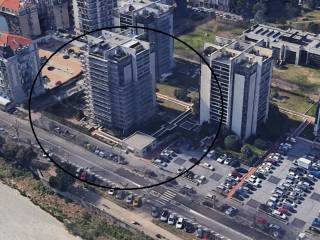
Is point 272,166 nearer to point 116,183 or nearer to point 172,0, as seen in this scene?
point 116,183

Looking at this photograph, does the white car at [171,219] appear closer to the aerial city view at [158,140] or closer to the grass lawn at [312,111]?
the aerial city view at [158,140]

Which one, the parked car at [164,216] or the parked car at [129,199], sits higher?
the parked car at [129,199]

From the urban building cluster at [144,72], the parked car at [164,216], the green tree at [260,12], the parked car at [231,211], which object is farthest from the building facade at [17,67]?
the green tree at [260,12]

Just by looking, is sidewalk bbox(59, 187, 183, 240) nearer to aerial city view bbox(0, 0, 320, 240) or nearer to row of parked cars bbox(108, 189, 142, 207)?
aerial city view bbox(0, 0, 320, 240)

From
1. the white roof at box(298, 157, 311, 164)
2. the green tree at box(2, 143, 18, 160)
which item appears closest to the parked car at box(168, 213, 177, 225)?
the white roof at box(298, 157, 311, 164)

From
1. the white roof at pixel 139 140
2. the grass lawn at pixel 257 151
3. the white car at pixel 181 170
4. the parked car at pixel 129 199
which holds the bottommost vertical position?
the parked car at pixel 129 199

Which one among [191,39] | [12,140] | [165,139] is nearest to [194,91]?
[165,139]
